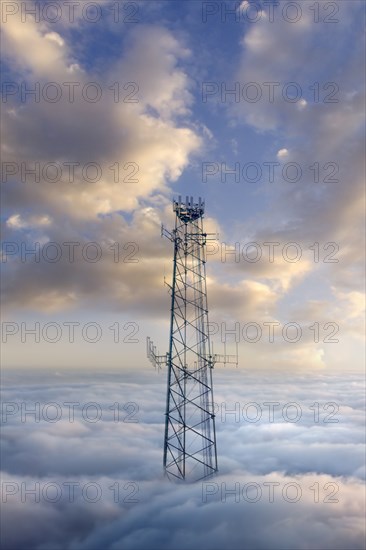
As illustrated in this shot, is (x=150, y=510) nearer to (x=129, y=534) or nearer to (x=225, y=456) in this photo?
(x=129, y=534)

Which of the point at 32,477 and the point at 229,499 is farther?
the point at 32,477

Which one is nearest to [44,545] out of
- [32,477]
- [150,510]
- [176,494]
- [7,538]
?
[7,538]

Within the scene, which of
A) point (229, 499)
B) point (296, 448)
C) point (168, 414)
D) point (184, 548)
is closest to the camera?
point (168, 414)

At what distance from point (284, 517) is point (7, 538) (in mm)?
73504

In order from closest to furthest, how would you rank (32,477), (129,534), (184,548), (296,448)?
(184,548) → (129,534) → (32,477) → (296,448)

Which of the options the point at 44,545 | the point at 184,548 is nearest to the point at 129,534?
the point at 184,548

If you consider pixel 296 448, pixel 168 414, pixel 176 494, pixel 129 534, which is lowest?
pixel 296 448

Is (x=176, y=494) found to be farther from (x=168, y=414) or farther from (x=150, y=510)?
(x=168, y=414)

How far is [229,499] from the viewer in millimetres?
113500

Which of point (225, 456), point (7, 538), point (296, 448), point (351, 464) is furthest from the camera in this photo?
point (296, 448)

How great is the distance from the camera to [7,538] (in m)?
102

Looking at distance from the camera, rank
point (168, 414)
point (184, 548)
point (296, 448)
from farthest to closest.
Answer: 1. point (296, 448)
2. point (184, 548)
3. point (168, 414)

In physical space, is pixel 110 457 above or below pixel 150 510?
below

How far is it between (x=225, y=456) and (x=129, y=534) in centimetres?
8917
